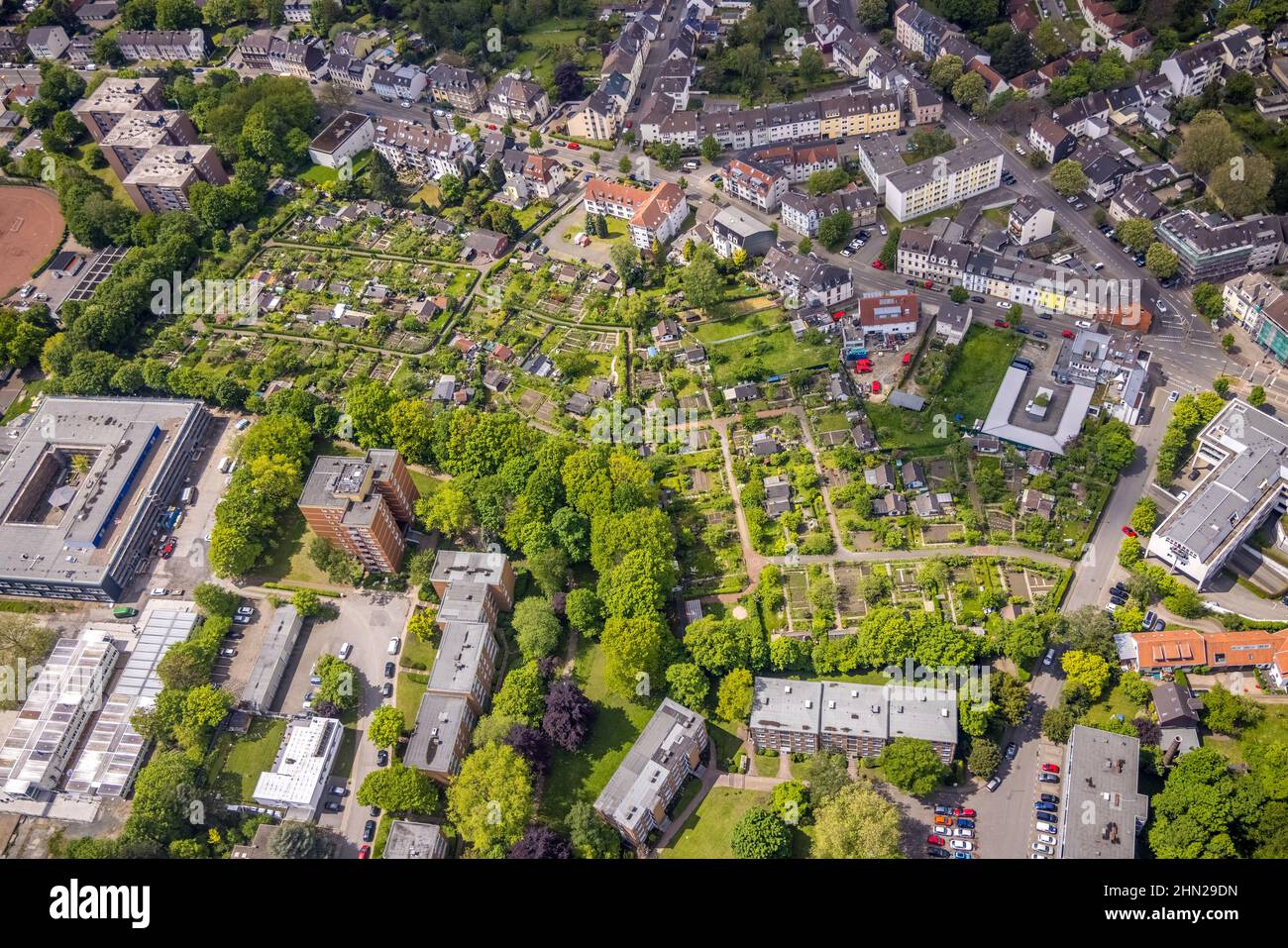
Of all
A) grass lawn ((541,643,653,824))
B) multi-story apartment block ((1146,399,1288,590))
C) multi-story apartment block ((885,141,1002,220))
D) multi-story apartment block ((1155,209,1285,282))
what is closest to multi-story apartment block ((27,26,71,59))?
multi-story apartment block ((885,141,1002,220))

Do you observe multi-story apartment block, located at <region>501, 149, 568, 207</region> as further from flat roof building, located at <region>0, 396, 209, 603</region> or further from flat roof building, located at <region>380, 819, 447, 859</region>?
flat roof building, located at <region>380, 819, 447, 859</region>

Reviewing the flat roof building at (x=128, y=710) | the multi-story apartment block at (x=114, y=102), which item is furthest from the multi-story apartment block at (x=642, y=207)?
the multi-story apartment block at (x=114, y=102)

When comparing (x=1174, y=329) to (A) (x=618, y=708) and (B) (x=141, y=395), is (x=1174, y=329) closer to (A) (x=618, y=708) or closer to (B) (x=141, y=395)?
(A) (x=618, y=708)

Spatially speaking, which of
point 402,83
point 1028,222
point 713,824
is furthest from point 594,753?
Answer: point 402,83

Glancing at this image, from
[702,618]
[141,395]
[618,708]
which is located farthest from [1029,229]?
[141,395]

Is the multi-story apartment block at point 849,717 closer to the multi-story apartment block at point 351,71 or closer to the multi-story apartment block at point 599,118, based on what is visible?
the multi-story apartment block at point 599,118
